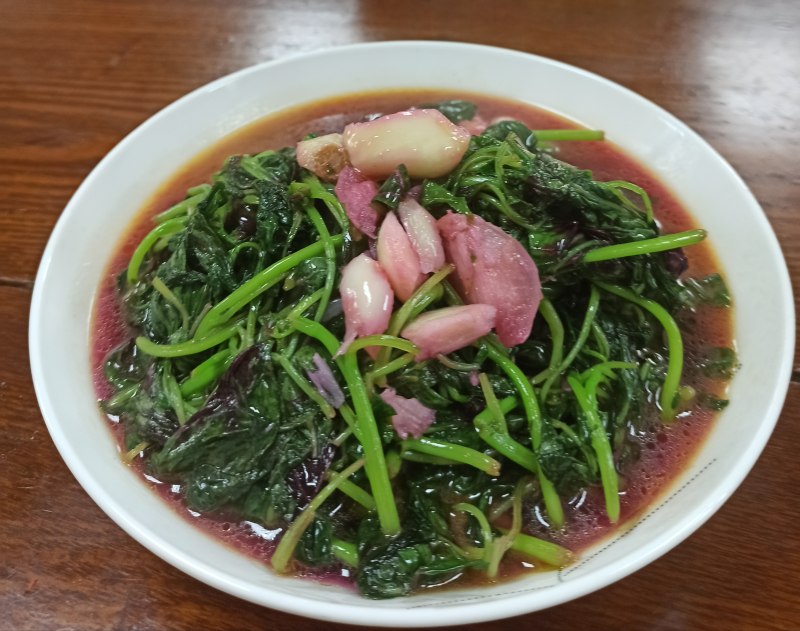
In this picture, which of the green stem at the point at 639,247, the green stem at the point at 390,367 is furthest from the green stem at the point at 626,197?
the green stem at the point at 390,367

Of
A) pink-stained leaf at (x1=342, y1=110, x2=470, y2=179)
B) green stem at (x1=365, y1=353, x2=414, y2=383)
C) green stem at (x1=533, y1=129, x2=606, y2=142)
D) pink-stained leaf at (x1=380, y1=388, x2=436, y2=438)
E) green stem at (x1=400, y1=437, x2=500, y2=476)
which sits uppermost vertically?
pink-stained leaf at (x1=342, y1=110, x2=470, y2=179)

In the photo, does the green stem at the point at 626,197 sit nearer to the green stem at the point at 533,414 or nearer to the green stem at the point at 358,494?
the green stem at the point at 533,414

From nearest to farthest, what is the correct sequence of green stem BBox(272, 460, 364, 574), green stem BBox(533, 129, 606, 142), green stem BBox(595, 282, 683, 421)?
green stem BBox(272, 460, 364, 574) < green stem BBox(595, 282, 683, 421) < green stem BBox(533, 129, 606, 142)

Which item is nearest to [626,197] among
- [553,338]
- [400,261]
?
[553,338]

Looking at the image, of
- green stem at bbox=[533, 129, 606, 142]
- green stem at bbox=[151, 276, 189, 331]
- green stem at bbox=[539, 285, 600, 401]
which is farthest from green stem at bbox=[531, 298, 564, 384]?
green stem at bbox=[151, 276, 189, 331]

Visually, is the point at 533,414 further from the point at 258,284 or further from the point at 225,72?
the point at 225,72

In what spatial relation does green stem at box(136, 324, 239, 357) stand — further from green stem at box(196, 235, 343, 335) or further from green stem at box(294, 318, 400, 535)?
green stem at box(294, 318, 400, 535)

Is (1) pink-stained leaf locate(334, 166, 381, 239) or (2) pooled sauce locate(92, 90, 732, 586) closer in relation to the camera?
(2) pooled sauce locate(92, 90, 732, 586)

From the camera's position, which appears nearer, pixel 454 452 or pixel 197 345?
pixel 454 452
